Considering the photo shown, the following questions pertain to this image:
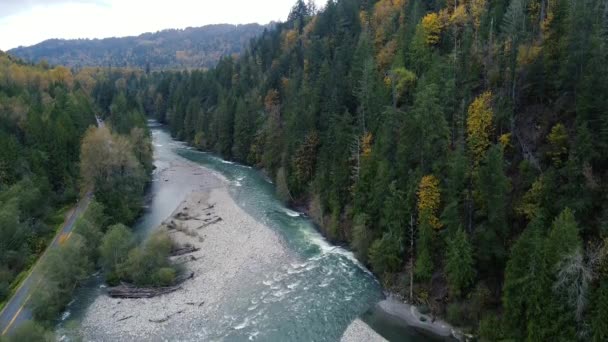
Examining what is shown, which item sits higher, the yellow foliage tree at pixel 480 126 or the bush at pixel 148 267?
the yellow foliage tree at pixel 480 126

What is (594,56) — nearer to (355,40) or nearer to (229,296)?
(229,296)

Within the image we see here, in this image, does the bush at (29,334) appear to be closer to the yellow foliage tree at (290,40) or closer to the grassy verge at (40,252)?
the grassy verge at (40,252)

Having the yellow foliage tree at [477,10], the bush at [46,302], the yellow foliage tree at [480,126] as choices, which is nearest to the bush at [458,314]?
the yellow foliage tree at [480,126]

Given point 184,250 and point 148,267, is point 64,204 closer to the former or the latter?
point 184,250

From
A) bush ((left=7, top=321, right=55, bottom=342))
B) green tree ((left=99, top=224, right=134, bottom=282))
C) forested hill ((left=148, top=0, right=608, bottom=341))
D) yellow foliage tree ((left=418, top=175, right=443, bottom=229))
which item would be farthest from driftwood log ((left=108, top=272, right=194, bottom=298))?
yellow foliage tree ((left=418, top=175, right=443, bottom=229))

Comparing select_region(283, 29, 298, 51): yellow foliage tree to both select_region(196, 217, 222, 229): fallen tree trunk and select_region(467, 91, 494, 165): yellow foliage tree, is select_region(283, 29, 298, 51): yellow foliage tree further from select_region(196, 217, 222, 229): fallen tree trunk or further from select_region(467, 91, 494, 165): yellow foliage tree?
select_region(467, 91, 494, 165): yellow foliage tree

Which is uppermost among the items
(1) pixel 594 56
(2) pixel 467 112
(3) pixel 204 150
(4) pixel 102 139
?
(1) pixel 594 56

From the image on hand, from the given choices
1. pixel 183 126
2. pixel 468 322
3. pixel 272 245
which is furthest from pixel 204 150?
pixel 468 322
